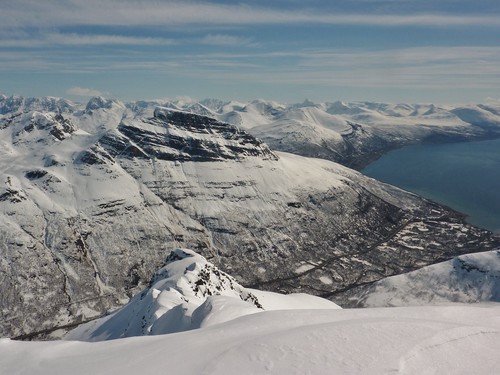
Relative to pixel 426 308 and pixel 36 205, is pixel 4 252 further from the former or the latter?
pixel 426 308

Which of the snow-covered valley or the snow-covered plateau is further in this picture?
the snow-covered valley

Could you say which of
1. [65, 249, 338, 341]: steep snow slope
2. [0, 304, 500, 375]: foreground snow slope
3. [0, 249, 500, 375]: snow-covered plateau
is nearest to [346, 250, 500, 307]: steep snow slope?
[65, 249, 338, 341]: steep snow slope

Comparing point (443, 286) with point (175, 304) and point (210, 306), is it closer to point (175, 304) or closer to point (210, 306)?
point (175, 304)

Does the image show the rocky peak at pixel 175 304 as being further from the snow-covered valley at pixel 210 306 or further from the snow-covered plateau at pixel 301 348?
the snow-covered plateau at pixel 301 348

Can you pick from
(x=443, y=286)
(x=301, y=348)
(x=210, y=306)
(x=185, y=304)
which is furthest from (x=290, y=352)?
(x=443, y=286)

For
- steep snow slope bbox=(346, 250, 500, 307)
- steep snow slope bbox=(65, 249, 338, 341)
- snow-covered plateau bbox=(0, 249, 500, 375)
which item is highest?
snow-covered plateau bbox=(0, 249, 500, 375)

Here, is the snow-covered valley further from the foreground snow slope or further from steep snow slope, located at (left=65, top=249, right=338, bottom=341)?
steep snow slope, located at (left=65, top=249, right=338, bottom=341)
